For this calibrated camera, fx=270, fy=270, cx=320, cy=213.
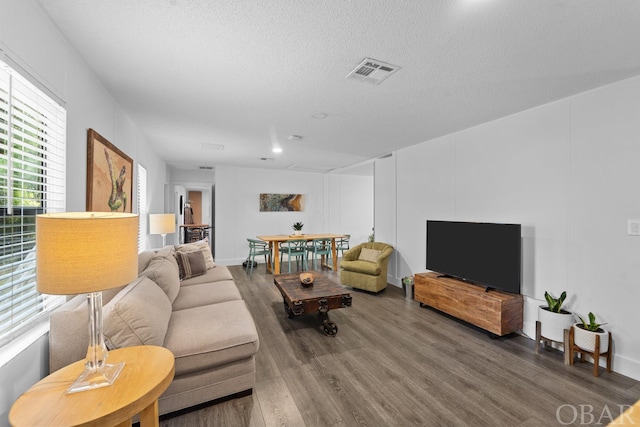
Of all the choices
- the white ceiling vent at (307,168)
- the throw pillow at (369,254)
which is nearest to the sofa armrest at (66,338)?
the throw pillow at (369,254)

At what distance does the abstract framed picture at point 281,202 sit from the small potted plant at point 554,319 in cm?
579

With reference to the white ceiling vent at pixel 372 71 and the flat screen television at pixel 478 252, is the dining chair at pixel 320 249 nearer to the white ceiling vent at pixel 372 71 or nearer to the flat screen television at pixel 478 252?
the flat screen television at pixel 478 252

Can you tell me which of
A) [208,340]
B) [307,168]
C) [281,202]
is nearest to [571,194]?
[208,340]

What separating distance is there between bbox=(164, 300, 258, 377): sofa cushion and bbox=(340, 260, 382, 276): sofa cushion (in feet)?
8.72

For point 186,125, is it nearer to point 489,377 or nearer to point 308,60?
point 308,60

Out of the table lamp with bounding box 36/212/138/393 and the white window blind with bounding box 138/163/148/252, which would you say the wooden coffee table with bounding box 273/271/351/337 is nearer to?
the table lamp with bounding box 36/212/138/393

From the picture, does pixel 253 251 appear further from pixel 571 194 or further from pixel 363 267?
pixel 571 194

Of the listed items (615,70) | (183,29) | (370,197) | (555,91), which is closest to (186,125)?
(183,29)

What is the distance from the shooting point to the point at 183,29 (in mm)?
1697

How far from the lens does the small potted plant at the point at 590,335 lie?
234 centimetres

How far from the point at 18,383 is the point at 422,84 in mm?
3328

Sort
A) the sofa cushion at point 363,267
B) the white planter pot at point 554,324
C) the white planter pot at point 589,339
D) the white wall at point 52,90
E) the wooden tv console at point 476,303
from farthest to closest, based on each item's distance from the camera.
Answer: the sofa cushion at point 363,267 → the wooden tv console at point 476,303 → the white planter pot at point 554,324 → the white planter pot at point 589,339 → the white wall at point 52,90

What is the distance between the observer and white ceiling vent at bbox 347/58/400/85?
2100 millimetres

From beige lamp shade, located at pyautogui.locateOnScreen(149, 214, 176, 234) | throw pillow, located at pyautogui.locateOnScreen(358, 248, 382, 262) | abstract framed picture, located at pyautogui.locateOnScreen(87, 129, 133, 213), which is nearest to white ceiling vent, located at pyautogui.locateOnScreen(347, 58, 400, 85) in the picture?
abstract framed picture, located at pyautogui.locateOnScreen(87, 129, 133, 213)
